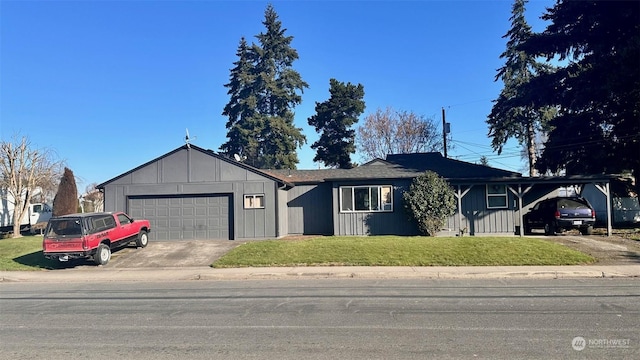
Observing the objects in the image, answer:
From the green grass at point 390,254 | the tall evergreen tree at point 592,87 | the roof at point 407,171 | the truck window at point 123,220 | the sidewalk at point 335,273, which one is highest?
the tall evergreen tree at point 592,87

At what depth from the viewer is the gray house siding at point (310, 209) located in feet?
75.0

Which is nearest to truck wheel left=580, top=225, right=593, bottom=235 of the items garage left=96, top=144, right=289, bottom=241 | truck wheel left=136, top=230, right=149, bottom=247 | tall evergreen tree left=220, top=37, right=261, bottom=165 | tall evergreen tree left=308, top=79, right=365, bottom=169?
garage left=96, top=144, right=289, bottom=241

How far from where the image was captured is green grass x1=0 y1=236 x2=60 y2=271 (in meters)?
16.0

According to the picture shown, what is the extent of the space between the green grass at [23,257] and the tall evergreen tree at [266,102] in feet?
95.9

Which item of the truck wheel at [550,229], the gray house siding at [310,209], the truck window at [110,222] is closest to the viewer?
the truck window at [110,222]

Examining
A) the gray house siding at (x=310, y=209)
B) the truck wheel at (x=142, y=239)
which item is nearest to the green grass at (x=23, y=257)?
the truck wheel at (x=142, y=239)

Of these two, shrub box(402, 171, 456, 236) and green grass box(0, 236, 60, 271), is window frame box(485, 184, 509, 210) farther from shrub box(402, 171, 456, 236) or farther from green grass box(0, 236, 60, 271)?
green grass box(0, 236, 60, 271)

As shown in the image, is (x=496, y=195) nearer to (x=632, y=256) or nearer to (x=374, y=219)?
(x=374, y=219)

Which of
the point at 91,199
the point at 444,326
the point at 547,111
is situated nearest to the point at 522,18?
the point at 547,111

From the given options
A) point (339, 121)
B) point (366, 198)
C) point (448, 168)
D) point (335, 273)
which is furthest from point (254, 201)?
point (339, 121)

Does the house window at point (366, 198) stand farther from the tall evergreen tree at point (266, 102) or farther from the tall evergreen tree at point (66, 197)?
the tall evergreen tree at point (266, 102)

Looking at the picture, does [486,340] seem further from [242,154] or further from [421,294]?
[242,154]

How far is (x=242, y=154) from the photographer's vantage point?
50.1 metres

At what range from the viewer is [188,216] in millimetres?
21438
